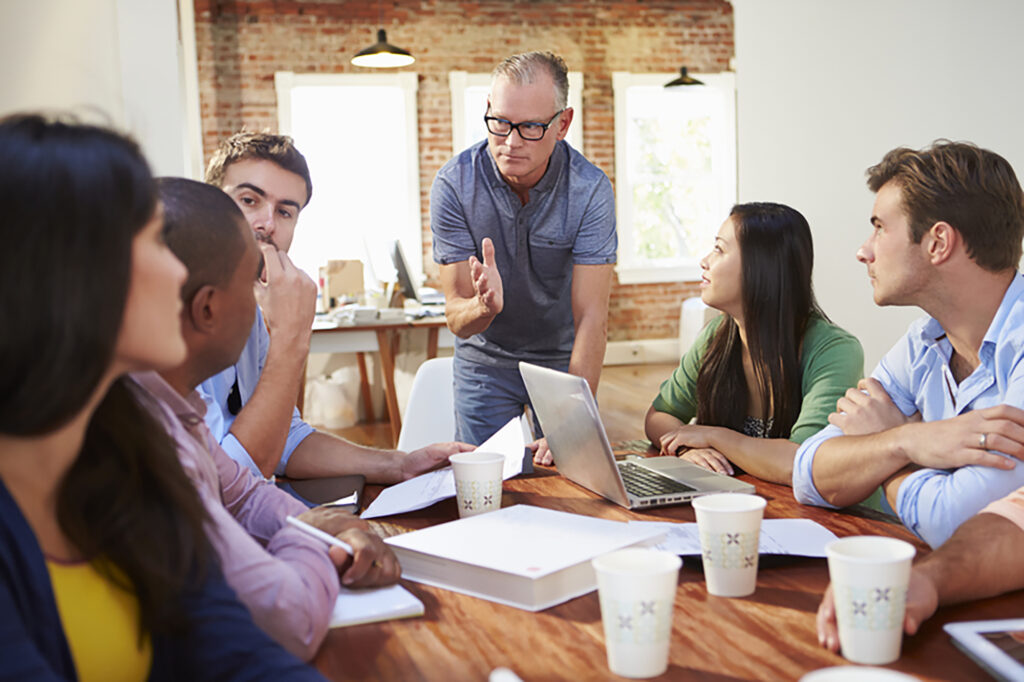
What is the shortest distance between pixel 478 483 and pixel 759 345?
0.97 metres

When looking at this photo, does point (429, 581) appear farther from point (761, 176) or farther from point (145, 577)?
point (761, 176)

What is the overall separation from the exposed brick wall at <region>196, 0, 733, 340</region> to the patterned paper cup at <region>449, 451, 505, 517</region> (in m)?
6.18

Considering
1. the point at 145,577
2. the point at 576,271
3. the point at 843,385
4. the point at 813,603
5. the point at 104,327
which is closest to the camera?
the point at 104,327

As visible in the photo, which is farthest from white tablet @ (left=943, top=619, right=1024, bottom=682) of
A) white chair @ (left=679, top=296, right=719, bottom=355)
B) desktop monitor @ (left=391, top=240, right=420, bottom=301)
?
white chair @ (left=679, top=296, right=719, bottom=355)

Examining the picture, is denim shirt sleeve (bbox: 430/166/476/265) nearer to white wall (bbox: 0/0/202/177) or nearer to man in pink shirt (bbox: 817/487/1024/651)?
white wall (bbox: 0/0/202/177)

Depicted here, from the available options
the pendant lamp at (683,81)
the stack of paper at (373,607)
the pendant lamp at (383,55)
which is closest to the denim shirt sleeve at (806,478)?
Result: the stack of paper at (373,607)

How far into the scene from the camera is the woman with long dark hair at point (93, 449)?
67 cm

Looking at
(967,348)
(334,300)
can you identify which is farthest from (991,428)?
(334,300)

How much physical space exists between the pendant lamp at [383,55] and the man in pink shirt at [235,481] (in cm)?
494

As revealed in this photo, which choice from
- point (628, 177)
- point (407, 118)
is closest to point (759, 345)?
point (407, 118)

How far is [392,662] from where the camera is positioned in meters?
0.88

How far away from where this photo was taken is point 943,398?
59.6 inches

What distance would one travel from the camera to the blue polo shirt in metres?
2.41

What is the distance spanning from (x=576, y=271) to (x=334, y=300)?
150 inches
